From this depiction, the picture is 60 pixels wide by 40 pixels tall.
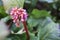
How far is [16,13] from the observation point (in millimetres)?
566

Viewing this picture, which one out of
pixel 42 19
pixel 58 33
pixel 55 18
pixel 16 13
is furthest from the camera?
pixel 55 18

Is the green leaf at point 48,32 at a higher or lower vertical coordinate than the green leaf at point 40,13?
lower

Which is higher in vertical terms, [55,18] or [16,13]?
[16,13]

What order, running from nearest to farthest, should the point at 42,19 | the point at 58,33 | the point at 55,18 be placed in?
the point at 58,33 < the point at 42,19 < the point at 55,18

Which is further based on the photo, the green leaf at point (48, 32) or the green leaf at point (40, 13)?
the green leaf at point (40, 13)

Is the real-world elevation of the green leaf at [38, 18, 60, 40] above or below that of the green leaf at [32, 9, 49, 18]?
below

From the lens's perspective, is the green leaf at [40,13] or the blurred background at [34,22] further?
the green leaf at [40,13]

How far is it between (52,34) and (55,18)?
25 centimetres

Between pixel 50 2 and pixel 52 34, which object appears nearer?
pixel 52 34

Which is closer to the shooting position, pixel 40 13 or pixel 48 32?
pixel 48 32

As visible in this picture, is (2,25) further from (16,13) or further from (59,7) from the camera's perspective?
(59,7)

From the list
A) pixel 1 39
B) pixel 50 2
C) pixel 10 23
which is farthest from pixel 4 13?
pixel 50 2

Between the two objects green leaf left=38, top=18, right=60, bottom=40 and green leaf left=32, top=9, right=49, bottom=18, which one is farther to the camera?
green leaf left=32, top=9, right=49, bottom=18

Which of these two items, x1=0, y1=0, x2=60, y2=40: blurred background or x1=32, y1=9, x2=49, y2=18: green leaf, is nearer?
x1=0, y1=0, x2=60, y2=40: blurred background
